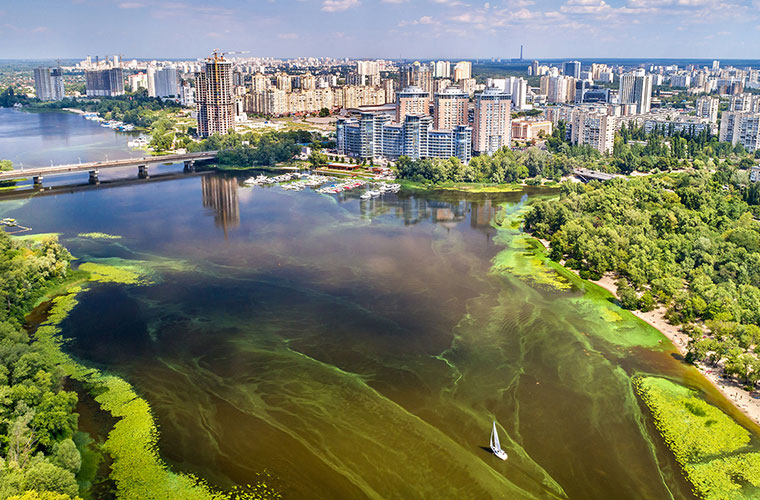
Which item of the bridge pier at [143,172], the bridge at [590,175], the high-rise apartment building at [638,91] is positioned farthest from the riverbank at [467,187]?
the high-rise apartment building at [638,91]

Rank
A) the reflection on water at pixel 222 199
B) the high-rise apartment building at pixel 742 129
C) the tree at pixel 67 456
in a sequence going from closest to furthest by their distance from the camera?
the tree at pixel 67 456, the reflection on water at pixel 222 199, the high-rise apartment building at pixel 742 129

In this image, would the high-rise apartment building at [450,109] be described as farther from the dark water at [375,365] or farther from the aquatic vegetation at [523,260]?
the dark water at [375,365]

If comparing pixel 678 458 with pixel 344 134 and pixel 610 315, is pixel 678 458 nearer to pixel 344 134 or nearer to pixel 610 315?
pixel 610 315

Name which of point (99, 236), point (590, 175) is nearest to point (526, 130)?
point (590, 175)

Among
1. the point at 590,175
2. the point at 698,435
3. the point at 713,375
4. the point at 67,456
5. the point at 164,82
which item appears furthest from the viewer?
the point at 164,82

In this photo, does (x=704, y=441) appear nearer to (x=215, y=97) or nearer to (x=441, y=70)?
(x=215, y=97)

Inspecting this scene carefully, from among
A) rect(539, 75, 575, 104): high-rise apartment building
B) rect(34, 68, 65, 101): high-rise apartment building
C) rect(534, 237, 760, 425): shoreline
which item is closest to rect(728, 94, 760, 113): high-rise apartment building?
rect(539, 75, 575, 104): high-rise apartment building

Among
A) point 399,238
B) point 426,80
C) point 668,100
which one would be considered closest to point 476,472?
point 399,238
